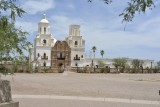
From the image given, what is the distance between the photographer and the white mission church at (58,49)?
10825 centimetres

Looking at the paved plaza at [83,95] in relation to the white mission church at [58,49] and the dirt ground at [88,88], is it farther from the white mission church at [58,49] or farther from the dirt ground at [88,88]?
the white mission church at [58,49]

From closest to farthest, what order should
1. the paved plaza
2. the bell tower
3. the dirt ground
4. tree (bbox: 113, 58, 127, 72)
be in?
1. the paved plaza
2. the dirt ground
3. the bell tower
4. tree (bbox: 113, 58, 127, 72)

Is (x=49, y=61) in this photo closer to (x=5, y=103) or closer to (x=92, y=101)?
(x=92, y=101)

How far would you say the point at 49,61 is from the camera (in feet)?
355

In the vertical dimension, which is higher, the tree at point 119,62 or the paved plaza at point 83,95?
the tree at point 119,62

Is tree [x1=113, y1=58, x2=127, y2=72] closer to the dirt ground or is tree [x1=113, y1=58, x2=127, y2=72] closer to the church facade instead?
the church facade

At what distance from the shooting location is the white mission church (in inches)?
4262

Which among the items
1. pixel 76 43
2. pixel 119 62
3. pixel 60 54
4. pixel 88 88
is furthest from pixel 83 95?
pixel 119 62

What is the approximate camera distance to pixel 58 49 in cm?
10950

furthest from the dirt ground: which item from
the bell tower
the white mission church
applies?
the bell tower

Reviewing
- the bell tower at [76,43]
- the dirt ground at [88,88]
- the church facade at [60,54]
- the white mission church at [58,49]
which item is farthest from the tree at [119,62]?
the dirt ground at [88,88]

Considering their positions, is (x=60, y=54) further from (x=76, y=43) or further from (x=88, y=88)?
(x=88, y=88)

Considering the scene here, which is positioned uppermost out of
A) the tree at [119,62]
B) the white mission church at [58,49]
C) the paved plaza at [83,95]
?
the white mission church at [58,49]

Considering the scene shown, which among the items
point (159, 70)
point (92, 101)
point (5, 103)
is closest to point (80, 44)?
point (159, 70)
